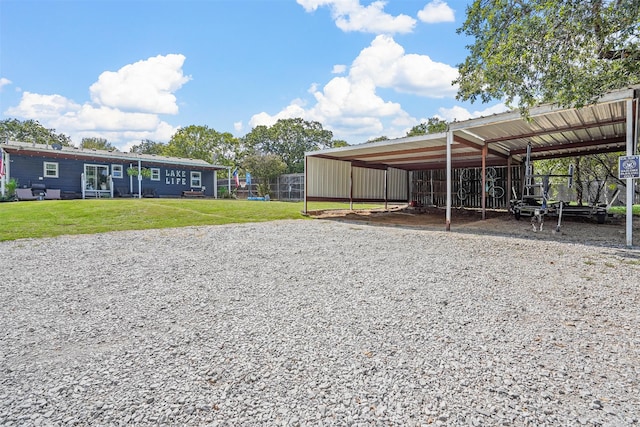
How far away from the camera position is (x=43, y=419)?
1.56 meters

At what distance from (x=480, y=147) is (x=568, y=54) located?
4.63 metres

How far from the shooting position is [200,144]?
3403cm

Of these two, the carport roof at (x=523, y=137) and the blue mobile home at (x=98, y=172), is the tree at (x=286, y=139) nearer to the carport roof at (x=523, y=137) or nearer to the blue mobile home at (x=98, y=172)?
the blue mobile home at (x=98, y=172)

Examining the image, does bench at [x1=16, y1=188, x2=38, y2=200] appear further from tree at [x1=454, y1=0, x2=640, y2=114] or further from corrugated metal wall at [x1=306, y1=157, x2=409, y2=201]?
tree at [x1=454, y1=0, x2=640, y2=114]

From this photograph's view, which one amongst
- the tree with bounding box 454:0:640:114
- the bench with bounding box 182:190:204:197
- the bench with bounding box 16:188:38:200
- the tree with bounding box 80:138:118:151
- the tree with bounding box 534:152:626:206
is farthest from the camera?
the tree with bounding box 80:138:118:151

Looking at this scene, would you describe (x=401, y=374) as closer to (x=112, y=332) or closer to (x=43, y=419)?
(x=43, y=419)

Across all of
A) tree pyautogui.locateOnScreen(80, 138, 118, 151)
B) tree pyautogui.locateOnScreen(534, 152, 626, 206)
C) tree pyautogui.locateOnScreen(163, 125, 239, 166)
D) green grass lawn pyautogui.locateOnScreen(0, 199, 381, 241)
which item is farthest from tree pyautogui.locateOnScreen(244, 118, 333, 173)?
green grass lawn pyautogui.locateOnScreen(0, 199, 381, 241)

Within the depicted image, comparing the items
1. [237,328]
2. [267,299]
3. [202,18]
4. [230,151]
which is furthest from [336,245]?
[230,151]

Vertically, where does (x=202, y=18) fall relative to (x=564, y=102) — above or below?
above

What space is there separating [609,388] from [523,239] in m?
5.57

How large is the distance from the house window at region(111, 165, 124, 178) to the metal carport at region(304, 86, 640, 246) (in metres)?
14.6

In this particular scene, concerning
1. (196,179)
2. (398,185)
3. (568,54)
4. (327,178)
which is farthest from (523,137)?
(196,179)

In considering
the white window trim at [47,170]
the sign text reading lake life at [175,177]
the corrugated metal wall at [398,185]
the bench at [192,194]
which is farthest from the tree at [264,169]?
the white window trim at [47,170]

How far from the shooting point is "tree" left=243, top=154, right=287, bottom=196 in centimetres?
2575
